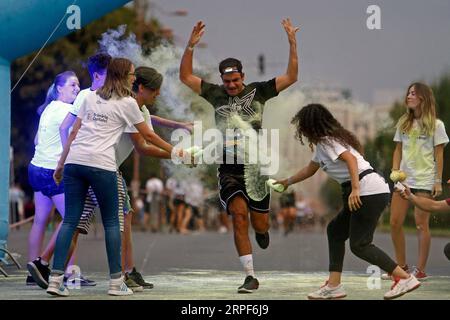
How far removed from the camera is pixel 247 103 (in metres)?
8.12

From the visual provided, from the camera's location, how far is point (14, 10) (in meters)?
9.09

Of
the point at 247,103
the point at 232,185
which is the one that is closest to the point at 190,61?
the point at 247,103

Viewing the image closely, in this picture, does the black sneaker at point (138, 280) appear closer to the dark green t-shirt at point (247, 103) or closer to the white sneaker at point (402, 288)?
the dark green t-shirt at point (247, 103)

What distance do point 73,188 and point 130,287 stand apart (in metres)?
1.03

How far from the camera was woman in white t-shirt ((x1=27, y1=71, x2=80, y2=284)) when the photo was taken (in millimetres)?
8727

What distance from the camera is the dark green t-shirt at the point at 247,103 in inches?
320

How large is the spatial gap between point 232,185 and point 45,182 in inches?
63.2

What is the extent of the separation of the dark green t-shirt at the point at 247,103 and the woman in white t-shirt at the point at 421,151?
1730mm

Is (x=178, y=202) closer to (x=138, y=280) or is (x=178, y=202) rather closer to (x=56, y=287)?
(x=138, y=280)

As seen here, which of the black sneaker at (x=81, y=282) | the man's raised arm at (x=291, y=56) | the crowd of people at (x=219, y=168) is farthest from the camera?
the black sneaker at (x=81, y=282)

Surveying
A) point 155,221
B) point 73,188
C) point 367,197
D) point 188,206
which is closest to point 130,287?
point 73,188
